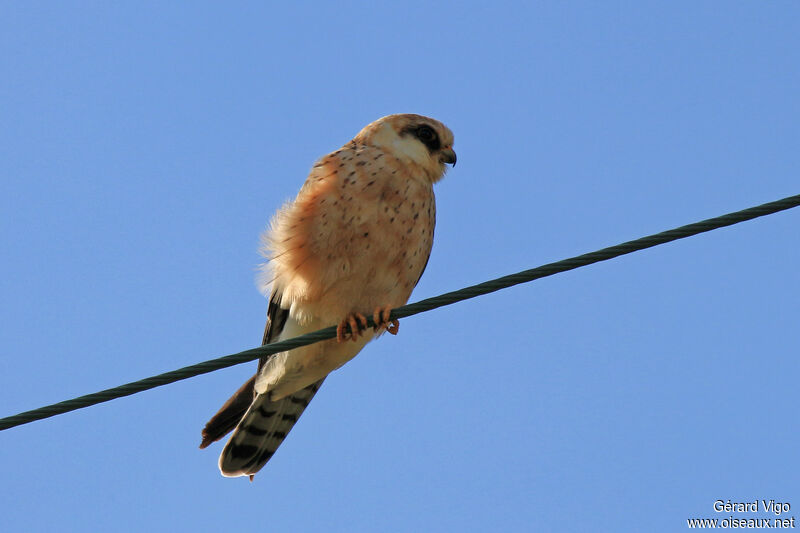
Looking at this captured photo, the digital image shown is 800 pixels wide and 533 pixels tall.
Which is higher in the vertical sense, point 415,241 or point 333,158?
point 333,158

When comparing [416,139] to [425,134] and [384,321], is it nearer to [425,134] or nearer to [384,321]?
[425,134]

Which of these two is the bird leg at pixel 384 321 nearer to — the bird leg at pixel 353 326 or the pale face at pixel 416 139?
the bird leg at pixel 353 326

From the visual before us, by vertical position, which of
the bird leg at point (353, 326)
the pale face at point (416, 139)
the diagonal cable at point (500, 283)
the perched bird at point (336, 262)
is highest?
the pale face at point (416, 139)

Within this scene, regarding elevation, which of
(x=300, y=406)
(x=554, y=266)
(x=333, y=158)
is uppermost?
(x=333, y=158)

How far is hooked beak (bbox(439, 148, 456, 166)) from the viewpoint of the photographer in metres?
4.64

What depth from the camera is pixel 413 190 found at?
415 centimetres

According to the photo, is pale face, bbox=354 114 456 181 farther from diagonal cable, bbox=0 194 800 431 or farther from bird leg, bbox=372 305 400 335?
diagonal cable, bbox=0 194 800 431

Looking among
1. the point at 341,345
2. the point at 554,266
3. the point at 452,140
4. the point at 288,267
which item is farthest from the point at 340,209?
the point at 554,266

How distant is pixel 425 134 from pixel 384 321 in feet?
4.00

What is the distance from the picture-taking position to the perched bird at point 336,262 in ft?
13.0

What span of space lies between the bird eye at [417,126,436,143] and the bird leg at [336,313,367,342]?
103cm

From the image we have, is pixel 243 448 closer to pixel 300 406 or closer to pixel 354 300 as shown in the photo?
pixel 300 406

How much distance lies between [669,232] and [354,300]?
1.69 metres

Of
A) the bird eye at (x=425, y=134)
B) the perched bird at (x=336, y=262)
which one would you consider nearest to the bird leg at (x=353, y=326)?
the perched bird at (x=336, y=262)
